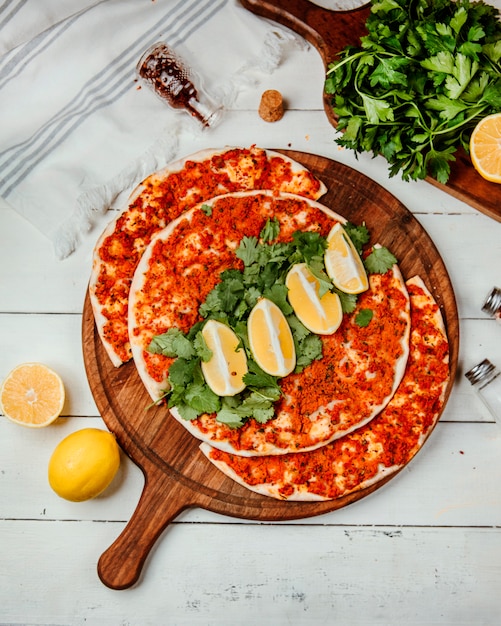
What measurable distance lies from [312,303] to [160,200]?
916 mm

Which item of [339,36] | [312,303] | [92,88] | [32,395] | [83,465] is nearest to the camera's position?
[83,465]

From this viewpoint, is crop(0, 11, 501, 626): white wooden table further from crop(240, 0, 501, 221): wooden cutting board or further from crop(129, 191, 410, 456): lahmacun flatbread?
crop(240, 0, 501, 221): wooden cutting board

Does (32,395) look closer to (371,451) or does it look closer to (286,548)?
(286,548)

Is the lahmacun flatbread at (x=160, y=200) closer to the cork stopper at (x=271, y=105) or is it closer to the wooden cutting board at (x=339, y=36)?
the cork stopper at (x=271, y=105)

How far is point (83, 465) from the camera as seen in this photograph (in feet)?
10.3

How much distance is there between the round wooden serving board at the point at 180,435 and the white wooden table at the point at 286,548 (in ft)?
0.45

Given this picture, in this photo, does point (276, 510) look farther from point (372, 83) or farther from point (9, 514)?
point (372, 83)

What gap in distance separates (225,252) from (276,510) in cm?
126

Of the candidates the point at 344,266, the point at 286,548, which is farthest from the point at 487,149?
the point at 286,548

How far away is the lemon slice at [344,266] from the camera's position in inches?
128

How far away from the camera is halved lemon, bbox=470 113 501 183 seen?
10.5ft

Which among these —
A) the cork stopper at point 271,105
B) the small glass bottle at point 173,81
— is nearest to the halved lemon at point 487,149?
the cork stopper at point 271,105

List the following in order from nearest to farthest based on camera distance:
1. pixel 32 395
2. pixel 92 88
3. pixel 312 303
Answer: pixel 312 303 → pixel 32 395 → pixel 92 88

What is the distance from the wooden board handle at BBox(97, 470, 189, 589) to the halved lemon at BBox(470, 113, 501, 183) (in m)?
2.09
